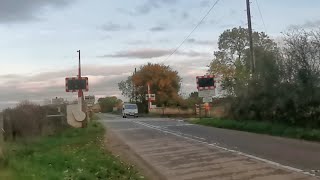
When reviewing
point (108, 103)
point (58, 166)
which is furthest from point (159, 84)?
point (58, 166)

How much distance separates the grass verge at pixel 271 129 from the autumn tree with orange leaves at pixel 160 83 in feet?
175

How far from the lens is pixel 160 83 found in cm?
8938

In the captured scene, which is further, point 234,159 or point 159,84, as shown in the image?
point 159,84

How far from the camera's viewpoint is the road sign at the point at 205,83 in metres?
45.3

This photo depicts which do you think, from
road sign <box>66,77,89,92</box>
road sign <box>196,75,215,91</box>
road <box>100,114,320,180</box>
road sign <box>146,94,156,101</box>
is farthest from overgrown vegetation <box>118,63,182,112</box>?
road <box>100,114,320,180</box>

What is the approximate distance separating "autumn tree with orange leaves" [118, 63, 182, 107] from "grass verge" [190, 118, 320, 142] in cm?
5343

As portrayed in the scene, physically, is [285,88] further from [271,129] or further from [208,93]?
[208,93]

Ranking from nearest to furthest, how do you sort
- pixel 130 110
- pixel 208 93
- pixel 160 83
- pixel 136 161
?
pixel 136 161, pixel 208 93, pixel 130 110, pixel 160 83

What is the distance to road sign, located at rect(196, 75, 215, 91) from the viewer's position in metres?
45.3

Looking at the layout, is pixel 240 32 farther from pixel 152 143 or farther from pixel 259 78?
pixel 152 143

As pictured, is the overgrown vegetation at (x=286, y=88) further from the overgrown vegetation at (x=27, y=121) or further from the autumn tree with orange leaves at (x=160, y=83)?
the autumn tree with orange leaves at (x=160, y=83)

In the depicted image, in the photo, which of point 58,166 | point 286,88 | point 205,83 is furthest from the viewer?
point 205,83

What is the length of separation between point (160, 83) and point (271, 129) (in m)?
63.7

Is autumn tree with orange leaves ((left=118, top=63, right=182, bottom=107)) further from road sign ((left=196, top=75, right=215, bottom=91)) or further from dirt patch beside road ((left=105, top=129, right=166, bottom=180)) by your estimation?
dirt patch beside road ((left=105, top=129, right=166, bottom=180))
